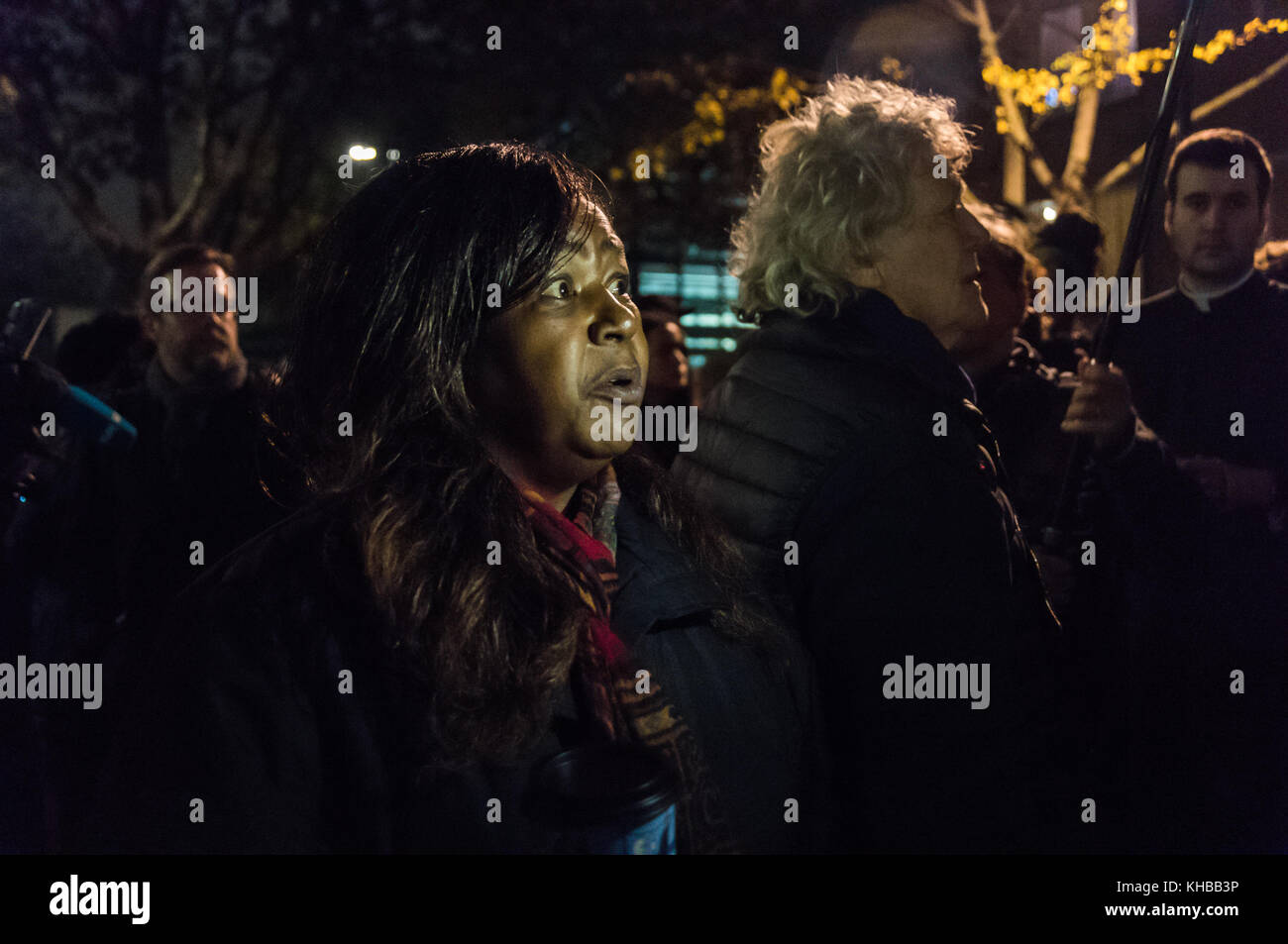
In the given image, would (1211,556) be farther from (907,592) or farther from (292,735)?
(292,735)

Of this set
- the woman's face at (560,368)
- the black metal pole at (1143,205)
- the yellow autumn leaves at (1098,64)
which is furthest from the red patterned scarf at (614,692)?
the yellow autumn leaves at (1098,64)

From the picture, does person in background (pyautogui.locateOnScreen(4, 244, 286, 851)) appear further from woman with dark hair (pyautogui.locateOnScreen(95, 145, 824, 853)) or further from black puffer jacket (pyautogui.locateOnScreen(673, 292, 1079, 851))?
woman with dark hair (pyautogui.locateOnScreen(95, 145, 824, 853))

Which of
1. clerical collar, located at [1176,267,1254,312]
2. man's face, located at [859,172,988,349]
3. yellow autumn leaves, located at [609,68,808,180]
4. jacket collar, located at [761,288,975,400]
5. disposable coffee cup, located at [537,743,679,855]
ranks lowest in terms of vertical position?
disposable coffee cup, located at [537,743,679,855]

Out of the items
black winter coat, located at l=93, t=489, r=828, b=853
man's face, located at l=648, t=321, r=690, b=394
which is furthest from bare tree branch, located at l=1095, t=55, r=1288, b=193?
black winter coat, located at l=93, t=489, r=828, b=853

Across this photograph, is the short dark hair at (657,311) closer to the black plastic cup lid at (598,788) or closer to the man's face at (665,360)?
the man's face at (665,360)

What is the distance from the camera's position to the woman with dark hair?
1312 mm

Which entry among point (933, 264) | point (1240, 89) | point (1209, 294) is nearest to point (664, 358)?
point (1209, 294)

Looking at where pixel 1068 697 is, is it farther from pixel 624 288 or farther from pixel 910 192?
pixel 624 288

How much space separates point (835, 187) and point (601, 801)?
157 cm

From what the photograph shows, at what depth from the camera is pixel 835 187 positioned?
95.9 inches

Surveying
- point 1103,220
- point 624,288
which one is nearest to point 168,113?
point 1103,220

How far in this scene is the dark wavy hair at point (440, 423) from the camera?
1405mm

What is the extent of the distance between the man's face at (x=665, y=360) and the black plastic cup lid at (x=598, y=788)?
3.54 meters
